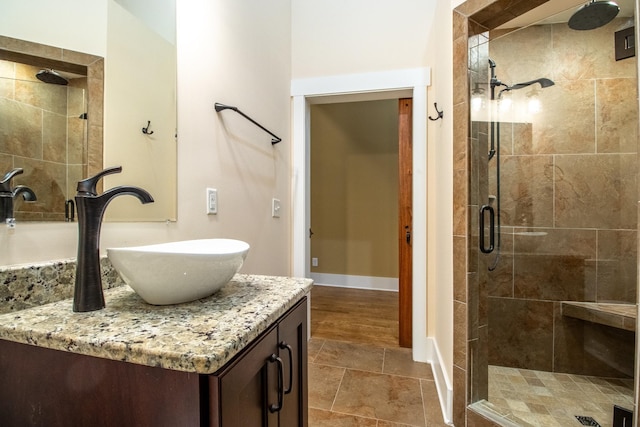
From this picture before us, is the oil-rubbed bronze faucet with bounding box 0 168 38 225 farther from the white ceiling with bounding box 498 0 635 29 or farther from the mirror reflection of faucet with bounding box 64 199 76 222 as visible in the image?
the white ceiling with bounding box 498 0 635 29

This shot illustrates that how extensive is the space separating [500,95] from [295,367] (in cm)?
204

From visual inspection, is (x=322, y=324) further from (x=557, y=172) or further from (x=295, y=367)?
(x=557, y=172)

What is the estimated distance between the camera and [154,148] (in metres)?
1.05

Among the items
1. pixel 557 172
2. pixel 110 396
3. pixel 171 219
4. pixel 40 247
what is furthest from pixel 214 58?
pixel 557 172

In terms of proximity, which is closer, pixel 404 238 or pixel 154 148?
pixel 154 148

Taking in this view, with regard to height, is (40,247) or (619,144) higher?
(619,144)

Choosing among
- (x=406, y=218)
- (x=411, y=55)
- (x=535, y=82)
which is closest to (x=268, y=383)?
(x=406, y=218)

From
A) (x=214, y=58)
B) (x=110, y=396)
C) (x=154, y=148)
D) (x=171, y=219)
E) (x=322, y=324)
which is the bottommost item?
(x=322, y=324)

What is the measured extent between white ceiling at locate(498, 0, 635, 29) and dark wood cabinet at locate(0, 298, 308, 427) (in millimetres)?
1849

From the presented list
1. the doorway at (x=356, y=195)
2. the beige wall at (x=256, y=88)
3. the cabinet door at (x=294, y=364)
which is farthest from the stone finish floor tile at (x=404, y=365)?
the doorway at (x=356, y=195)

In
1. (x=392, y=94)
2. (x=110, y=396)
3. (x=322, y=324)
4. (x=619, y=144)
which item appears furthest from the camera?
(x=322, y=324)

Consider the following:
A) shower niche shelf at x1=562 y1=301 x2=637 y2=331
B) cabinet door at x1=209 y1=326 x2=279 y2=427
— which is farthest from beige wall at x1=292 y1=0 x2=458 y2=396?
cabinet door at x1=209 y1=326 x2=279 y2=427

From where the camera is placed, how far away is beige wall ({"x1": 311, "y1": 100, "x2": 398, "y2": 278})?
12.6 ft

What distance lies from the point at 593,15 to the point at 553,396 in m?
2.11
